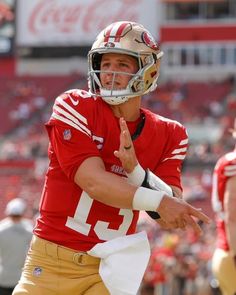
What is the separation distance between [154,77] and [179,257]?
902 centimetres

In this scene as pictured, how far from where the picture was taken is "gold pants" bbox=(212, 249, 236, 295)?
5.58 m

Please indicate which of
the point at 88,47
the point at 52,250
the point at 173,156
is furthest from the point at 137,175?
the point at 88,47

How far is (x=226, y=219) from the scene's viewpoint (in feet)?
17.7

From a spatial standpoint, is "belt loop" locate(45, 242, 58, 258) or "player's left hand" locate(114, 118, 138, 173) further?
"belt loop" locate(45, 242, 58, 258)

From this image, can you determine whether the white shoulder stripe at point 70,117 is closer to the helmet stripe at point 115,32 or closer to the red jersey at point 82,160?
the red jersey at point 82,160

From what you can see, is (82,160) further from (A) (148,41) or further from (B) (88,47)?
(B) (88,47)

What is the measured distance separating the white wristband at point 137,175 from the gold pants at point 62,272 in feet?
1.36

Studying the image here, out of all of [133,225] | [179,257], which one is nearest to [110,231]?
[133,225]

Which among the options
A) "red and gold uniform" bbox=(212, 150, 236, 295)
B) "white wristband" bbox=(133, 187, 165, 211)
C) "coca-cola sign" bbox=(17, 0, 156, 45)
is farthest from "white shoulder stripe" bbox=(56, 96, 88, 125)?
"coca-cola sign" bbox=(17, 0, 156, 45)

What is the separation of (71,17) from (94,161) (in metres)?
41.0

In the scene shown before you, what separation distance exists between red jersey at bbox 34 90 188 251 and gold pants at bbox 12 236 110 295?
0.05 meters

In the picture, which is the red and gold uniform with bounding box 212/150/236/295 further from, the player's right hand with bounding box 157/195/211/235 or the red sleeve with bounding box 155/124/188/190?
the player's right hand with bounding box 157/195/211/235

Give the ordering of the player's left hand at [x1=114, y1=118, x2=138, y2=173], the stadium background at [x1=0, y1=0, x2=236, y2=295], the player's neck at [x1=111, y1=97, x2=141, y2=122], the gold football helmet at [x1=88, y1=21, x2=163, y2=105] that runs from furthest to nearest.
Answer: the stadium background at [x1=0, y1=0, x2=236, y2=295], the player's neck at [x1=111, y1=97, x2=141, y2=122], the gold football helmet at [x1=88, y1=21, x2=163, y2=105], the player's left hand at [x1=114, y1=118, x2=138, y2=173]

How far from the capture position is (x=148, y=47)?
4145mm
